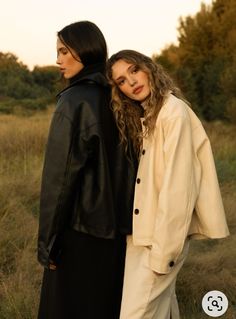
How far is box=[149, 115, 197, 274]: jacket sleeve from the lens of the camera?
199 cm

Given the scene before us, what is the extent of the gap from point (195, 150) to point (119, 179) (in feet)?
1.11

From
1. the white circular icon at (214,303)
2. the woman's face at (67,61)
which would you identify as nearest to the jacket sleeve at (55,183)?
the woman's face at (67,61)

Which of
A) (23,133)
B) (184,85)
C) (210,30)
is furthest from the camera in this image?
(210,30)

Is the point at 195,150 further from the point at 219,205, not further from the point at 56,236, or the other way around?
the point at 56,236

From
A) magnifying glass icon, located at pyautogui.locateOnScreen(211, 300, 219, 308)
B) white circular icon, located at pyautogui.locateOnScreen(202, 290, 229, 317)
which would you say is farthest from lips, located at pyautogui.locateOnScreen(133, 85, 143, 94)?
magnifying glass icon, located at pyautogui.locateOnScreen(211, 300, 219, 308)

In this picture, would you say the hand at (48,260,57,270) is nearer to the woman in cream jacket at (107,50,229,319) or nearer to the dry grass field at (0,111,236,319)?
the woman in cream jacket at (107,50,229,319)

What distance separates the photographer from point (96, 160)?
212cm

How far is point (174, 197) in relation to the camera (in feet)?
6.55

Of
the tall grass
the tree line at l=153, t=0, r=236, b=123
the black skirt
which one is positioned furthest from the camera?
the tree line at l=153, t=0, r=236, b=123

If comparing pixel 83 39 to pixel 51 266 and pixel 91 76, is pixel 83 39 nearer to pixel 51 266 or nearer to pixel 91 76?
pixel 91 76

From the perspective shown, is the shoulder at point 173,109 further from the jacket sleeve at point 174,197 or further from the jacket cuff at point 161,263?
the jacket cuff at point 161,263

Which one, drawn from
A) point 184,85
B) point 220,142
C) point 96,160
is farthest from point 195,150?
point 184,85

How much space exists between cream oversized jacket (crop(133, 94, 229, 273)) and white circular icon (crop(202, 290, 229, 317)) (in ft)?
2.73

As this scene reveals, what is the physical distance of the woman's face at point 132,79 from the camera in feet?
7.03
